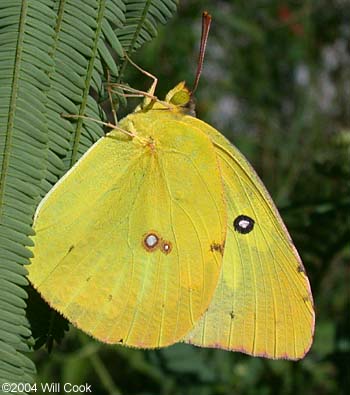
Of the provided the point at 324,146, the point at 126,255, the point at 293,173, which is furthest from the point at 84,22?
the point at 324,146

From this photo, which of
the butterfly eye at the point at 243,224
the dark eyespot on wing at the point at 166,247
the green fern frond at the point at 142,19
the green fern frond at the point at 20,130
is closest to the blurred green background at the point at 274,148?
the butterfly eye at the point at 243,224

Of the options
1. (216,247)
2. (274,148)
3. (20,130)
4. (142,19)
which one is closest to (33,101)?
(20,130)

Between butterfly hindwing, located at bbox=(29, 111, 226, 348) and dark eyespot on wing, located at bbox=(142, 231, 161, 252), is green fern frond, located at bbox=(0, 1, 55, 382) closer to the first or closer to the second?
butterfly hindwing, located at bbox=(29, 111, 226, 348)

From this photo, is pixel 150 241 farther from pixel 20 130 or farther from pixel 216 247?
pixel 20 130

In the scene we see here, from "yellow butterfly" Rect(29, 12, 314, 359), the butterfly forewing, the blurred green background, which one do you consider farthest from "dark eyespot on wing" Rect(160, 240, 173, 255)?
the blurred green background

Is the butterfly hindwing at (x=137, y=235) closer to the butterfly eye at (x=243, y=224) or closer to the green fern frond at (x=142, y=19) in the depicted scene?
the butterfly eye at (x=243, y=224)

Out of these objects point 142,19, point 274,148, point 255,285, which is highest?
point 142,19
